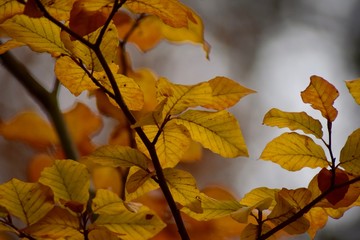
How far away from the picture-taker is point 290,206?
625mm

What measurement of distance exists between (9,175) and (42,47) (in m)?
2.13

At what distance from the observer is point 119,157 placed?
0.63m

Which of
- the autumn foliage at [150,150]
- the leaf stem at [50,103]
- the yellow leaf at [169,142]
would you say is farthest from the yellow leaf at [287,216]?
the leaf stem at [50,103]

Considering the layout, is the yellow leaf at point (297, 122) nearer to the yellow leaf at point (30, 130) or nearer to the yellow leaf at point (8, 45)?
the yellow leaf at point (8, 45)

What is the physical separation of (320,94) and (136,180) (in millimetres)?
193

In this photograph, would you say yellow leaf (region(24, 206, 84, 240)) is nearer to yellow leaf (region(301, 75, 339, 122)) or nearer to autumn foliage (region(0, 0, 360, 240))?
autumn foliage (region(0, 0, 360, 240))

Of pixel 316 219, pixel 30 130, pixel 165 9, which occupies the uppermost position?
pixel 165 9

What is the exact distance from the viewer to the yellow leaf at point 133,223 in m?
0.64

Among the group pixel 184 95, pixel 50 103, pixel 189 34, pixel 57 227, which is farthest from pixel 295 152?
pixel 50 103

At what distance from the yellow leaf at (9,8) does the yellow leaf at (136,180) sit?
18 cm

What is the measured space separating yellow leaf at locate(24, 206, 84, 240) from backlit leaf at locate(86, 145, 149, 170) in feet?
0.19

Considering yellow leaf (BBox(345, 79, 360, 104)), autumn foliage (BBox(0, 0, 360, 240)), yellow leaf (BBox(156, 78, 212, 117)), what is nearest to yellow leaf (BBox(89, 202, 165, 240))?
autumn foliage (BBox(0, 0, 360, 240))

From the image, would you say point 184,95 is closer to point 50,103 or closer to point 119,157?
point 119,157

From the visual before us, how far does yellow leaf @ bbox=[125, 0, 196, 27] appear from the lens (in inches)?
23.4
